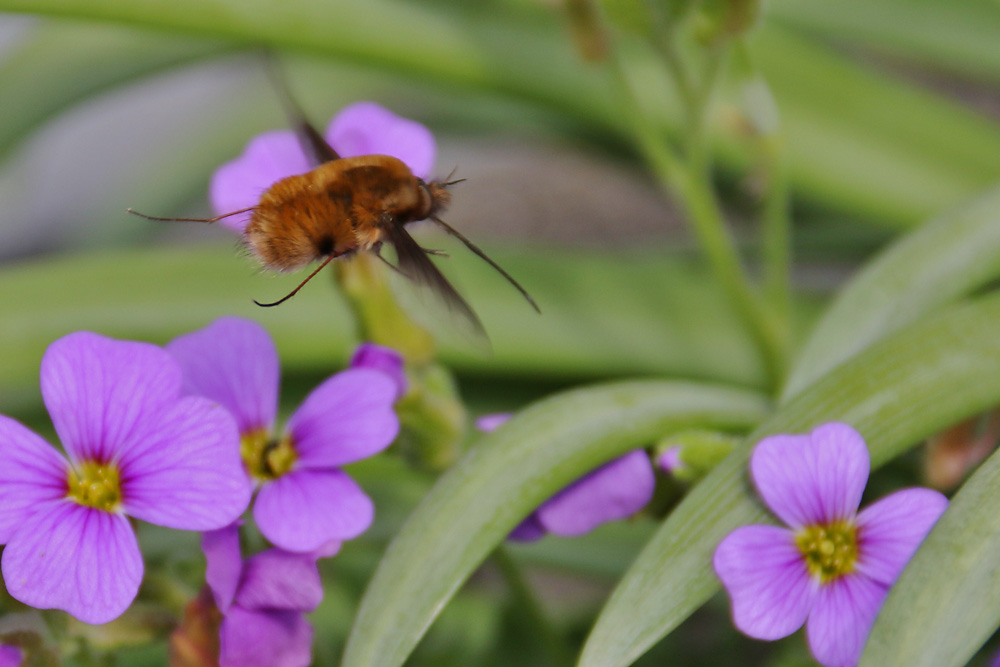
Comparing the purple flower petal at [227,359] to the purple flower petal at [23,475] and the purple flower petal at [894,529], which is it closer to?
the purple flower petal at [23,475]

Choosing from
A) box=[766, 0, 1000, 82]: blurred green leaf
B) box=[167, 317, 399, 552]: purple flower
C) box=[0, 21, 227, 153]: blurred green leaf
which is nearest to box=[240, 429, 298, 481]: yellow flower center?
box=[167, 317, 399, 552]: purple flower

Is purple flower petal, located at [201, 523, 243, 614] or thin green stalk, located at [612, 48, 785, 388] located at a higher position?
thin green stalk, located at [612, 48, 785, 388]

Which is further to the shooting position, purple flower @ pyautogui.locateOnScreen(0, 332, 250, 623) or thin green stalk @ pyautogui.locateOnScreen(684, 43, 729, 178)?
thin green stalk @ pyautogui.locateOnScreen(684, 43, 729, 178)

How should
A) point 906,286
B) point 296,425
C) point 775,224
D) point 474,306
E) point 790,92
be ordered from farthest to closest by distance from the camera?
point 790,92, point 474,306, point 775,224, point 906,286, point 296,425

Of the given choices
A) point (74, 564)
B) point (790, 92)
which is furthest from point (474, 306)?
point (74, 564)

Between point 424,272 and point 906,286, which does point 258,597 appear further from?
point 906,286

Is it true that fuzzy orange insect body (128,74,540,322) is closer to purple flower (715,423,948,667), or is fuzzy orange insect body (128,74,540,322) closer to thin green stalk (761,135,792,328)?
purple flower (715,423,948,667)

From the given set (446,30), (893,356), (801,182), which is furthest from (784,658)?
(446,30)
